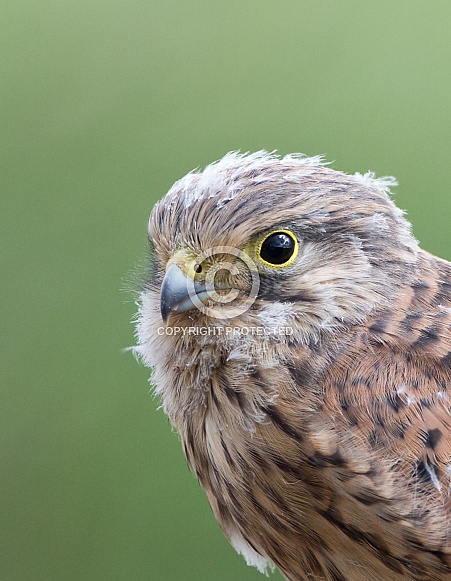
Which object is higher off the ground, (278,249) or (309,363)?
(278,249)

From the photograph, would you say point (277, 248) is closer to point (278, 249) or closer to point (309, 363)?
point (278, 249)

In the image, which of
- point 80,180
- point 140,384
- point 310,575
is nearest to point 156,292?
point 310,575

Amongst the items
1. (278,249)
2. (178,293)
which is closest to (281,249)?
(278,249)

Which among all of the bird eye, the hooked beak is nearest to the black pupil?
the bird eye

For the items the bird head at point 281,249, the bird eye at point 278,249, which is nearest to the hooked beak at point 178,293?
the bird head at point 281,249

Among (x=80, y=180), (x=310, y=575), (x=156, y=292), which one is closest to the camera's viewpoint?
(x=310, y=575)

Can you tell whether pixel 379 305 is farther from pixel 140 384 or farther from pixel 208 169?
pixel 140 384

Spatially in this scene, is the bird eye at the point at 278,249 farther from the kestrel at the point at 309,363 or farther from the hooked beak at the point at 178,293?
the hooked beak at the point at 178,293
